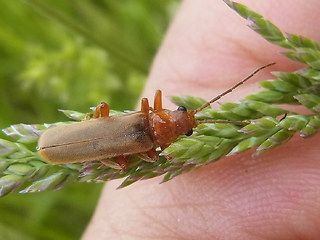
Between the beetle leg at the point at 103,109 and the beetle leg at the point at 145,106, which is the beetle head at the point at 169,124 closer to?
the beetle leg at the point at 145,106

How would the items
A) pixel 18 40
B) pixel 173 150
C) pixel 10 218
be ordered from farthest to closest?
pixel 18 40 < pixel 10 218 < pixel 173 150

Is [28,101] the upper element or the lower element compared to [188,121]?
upper

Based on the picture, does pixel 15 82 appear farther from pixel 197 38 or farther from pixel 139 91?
pixel 197 38

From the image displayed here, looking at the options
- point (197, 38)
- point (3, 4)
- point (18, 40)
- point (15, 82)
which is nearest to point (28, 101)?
point (15, 82)

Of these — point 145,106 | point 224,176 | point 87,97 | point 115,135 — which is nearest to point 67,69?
point 87,97

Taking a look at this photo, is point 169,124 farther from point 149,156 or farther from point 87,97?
point 87,97

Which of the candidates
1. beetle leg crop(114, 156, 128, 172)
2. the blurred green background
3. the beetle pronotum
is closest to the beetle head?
the beetle pronotum
